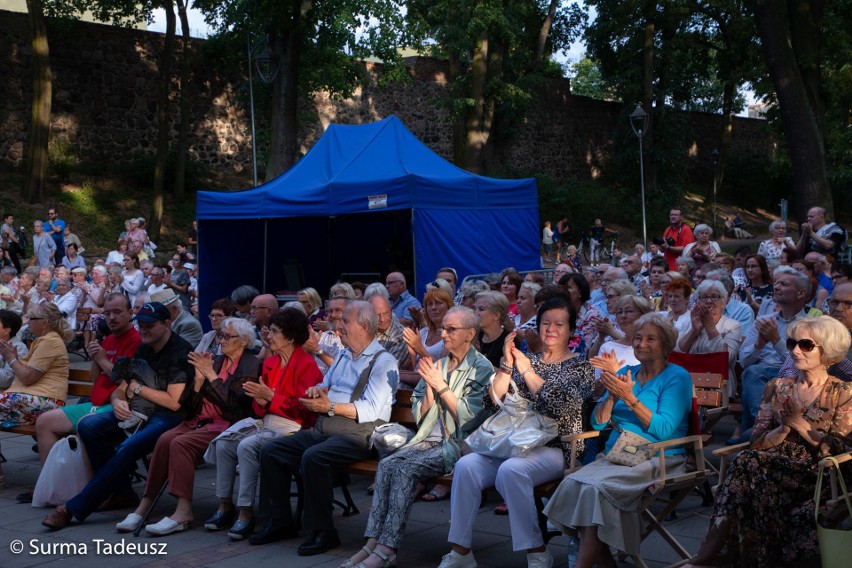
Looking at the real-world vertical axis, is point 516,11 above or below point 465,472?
above

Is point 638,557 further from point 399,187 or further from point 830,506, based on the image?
point 399,187

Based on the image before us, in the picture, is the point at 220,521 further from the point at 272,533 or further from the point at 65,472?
the point at 65,472

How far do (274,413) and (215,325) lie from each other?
245cm

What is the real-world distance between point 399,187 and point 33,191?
13.6 m

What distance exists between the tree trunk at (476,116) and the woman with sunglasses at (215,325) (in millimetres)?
18634

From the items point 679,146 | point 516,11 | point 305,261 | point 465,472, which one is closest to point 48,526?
point 465,472

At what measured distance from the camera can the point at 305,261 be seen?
16.4m

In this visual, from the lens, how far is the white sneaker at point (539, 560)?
4.82 meters

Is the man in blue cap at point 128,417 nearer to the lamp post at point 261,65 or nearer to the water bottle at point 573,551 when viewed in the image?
the water bottle at point 573,551

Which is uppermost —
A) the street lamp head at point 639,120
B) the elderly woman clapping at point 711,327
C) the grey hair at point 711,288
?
the street lamp head at point 639,120

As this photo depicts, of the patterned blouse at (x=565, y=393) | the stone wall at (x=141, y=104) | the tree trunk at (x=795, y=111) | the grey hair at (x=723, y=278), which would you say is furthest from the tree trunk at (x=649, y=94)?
the patterned blouse at (x=565, y=393)

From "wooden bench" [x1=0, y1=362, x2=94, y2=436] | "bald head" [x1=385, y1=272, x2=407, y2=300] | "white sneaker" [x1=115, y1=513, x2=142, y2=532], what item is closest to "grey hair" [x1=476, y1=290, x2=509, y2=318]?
"white sneaker" [x1=115, y1=513, x2=142, y2=532]

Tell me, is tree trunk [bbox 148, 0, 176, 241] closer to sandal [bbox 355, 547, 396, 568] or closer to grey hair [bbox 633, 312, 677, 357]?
sandal [bbox 355, 547, 396, 568]

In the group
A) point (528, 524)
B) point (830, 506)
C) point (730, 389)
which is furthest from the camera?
point (730, 389)
